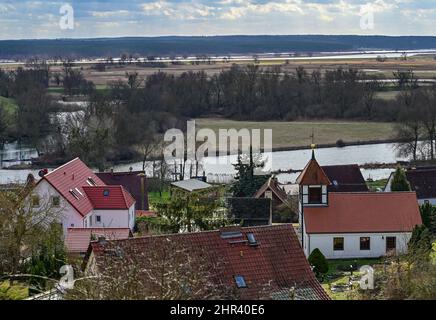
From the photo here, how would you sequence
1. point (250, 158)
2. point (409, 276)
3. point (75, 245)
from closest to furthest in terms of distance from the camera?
1. point (409, 276)
2. point (75, 245)
3. point (250, 158)

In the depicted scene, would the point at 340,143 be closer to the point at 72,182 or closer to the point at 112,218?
the point at 112,218

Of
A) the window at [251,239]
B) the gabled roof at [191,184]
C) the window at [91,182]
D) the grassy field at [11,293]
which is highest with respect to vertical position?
the grassy field at [11,293]

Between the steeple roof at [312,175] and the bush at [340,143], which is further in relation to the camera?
the bush at [340,143]

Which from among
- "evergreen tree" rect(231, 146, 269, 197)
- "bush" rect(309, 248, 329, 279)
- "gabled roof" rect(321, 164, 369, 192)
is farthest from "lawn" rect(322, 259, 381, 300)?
"evergreen tree" rect(231, 146, 269, 197)

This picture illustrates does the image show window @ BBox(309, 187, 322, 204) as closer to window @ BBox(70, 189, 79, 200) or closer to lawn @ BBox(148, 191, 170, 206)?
window @ BBox(70, 189, 79, 200)

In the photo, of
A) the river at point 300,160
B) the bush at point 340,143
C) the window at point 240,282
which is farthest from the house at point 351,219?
the bush at point 340,143

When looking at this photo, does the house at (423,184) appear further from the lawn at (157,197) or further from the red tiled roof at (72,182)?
the red tiled roof at (72,182)

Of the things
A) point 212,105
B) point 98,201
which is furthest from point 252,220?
point 212,105

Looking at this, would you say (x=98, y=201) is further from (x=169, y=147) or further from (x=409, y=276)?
(x=169, y=147)
